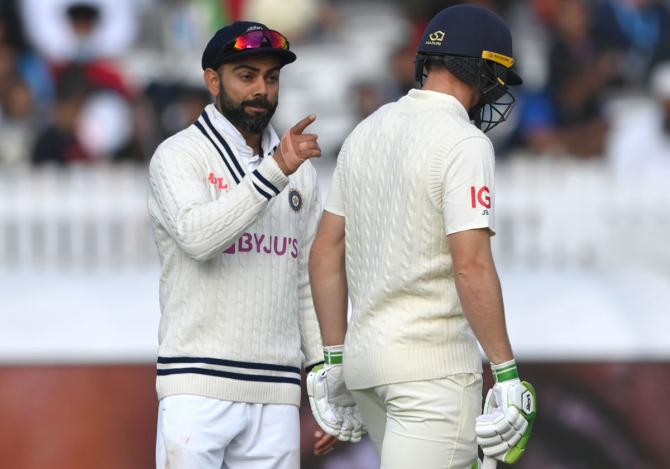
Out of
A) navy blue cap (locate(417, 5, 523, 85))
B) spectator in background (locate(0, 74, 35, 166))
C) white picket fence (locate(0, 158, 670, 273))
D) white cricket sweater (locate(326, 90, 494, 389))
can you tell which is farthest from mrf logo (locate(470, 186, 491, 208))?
spectator in background (locate(0, 74, 35, 166))

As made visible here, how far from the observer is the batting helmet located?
3.65 metres

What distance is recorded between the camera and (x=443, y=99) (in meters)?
3.68

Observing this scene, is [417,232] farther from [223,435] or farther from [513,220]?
[513,220]

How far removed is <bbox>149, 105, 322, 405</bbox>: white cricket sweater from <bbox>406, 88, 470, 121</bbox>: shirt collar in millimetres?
494

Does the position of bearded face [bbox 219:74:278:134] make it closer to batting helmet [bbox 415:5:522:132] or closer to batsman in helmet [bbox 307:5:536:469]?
batsman in helmet [bbox 307:5:536:469]

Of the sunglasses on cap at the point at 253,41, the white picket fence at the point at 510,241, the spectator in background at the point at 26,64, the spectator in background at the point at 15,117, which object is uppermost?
the spectator in background at the point at 26,64

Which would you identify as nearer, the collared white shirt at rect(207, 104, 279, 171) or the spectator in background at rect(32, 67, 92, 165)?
the collared white shirt at rect(207, 104, 279, 171)

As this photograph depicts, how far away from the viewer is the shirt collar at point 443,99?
3670 millimetres

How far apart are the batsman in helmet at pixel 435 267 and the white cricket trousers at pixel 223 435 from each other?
401 mm

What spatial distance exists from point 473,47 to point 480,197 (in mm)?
409

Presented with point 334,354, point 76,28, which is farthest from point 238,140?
point 76,28

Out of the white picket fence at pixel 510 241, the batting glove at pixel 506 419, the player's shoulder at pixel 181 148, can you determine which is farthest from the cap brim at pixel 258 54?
the white picket fence at pixel 510 241

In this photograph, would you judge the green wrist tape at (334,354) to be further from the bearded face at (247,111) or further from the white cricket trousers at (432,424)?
the bearded face at (247,111)

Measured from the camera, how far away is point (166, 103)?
9.28 m
